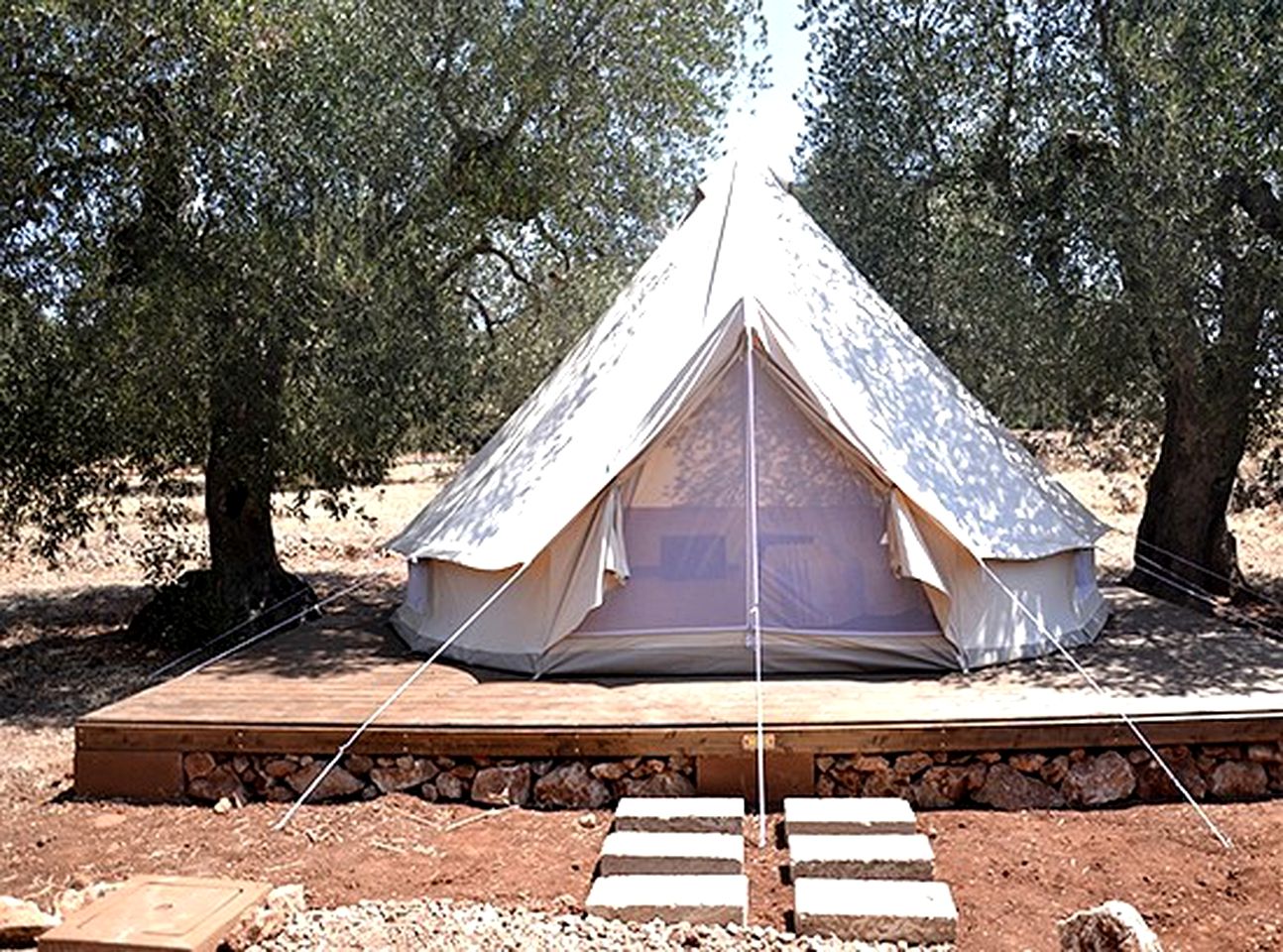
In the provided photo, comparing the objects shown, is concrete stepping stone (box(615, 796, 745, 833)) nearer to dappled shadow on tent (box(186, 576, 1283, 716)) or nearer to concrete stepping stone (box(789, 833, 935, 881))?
concrete stepping stone (box(789, 833, 935, 881))

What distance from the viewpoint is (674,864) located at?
436 cm

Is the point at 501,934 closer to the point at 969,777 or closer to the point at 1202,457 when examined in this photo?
the point at 969,777

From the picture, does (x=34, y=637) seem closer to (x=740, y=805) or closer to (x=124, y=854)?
(x=124, y=854)

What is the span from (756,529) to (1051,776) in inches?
77.5

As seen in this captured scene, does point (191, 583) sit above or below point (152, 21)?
below

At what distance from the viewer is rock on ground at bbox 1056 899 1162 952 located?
3242 millimetres

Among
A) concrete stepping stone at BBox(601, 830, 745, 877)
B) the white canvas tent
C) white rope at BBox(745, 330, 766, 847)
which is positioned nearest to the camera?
concrete stepping stone at BBox(601, 830, 745, 877)

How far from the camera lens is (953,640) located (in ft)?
20.9

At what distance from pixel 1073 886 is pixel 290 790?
345cm

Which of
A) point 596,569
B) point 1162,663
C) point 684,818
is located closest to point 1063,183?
point 1162,663

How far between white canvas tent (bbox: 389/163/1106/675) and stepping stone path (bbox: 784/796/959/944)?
1.50 m

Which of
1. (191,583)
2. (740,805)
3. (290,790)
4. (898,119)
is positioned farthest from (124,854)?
(898,119)

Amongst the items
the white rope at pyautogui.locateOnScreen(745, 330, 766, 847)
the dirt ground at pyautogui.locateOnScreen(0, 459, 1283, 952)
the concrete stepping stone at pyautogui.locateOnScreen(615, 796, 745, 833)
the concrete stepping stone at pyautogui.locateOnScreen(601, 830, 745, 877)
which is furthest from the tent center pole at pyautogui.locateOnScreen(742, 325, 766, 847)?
the concrete stepping stone at pyautogui.locateOnScreen(601, 830, 745, 877)

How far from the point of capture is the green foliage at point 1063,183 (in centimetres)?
755
